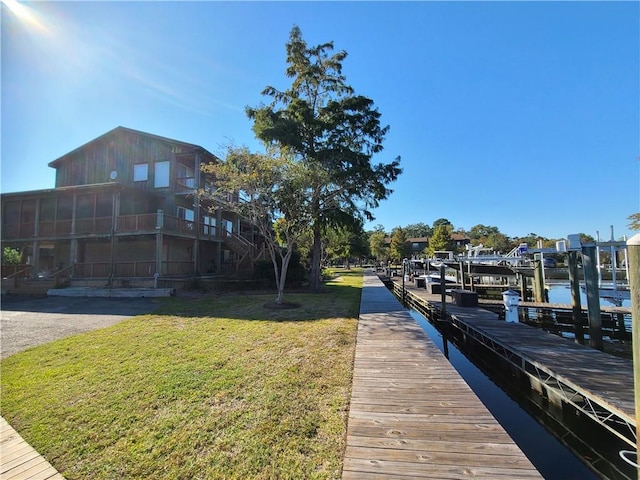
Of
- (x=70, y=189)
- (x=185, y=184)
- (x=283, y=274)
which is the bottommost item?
(x=283, y=274)

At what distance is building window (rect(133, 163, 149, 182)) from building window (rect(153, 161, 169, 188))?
76 centimetres

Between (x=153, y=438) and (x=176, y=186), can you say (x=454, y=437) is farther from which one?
(x=176, y=186)

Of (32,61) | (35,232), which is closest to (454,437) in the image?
(32,61)

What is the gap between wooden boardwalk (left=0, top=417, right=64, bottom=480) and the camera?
9.23 feet

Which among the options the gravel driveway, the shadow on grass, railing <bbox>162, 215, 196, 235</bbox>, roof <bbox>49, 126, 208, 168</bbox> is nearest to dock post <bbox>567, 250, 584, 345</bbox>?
the shadow on grass

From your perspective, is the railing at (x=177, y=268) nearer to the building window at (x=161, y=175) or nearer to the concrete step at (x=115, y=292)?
the concrete step at (x=115, y=292)

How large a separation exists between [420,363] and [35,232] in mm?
23490

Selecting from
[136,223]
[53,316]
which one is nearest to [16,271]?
[136,223]

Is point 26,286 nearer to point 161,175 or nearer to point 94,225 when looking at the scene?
point 94,225

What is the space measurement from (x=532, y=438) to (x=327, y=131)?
1462 centimetres

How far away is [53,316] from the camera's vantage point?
1054cm

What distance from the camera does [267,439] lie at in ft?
10.4

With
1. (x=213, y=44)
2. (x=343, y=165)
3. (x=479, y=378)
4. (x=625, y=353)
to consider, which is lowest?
(x=479, y=378)

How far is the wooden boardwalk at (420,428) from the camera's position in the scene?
260cm
